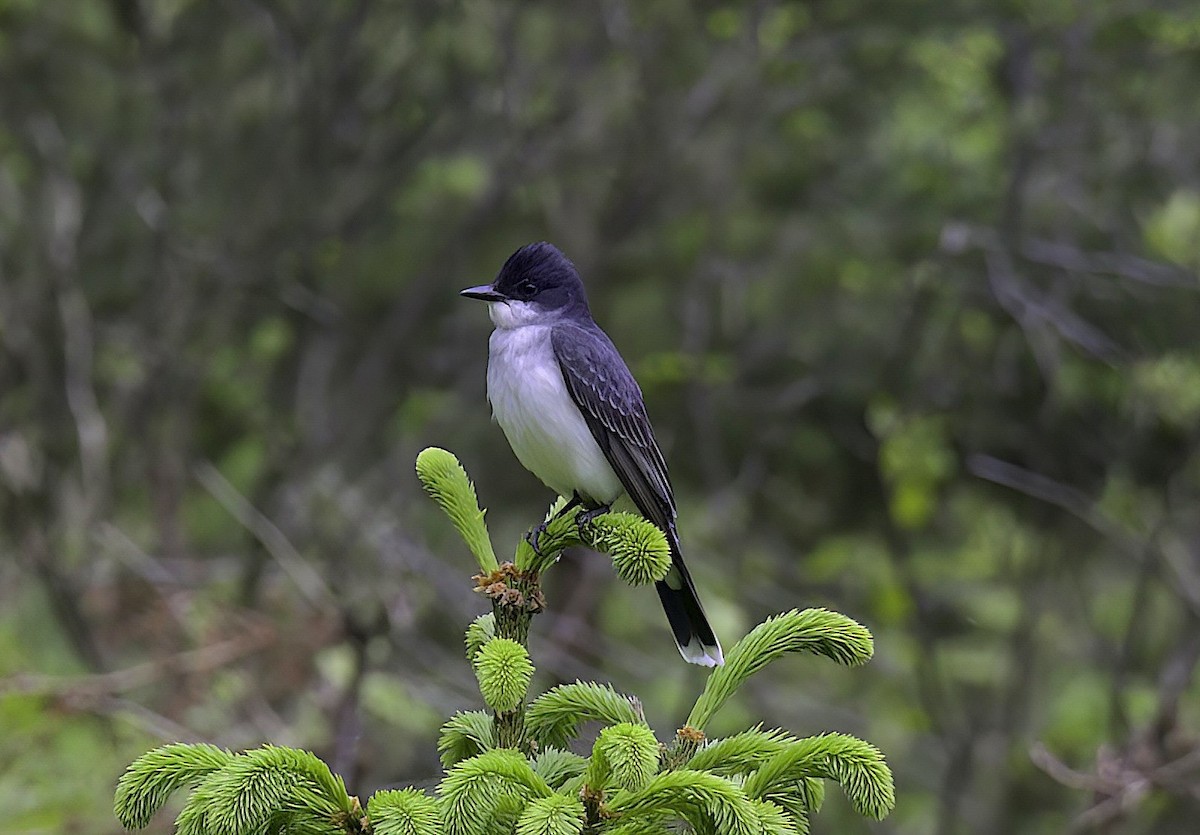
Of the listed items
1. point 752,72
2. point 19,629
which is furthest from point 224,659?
point 752,72

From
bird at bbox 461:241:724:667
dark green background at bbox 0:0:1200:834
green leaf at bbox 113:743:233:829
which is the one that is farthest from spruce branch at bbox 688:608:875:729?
dark green background at bbox 0:0:1200:834

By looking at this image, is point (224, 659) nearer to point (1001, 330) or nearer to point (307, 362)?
point (307, 362)

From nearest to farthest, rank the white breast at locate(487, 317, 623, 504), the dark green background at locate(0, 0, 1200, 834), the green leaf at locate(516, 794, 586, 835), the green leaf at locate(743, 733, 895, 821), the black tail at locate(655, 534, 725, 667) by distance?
the green leaf at locate(516, 794, 586, 835) < the green leaf at locate(743, 733, 895, 821) < the black tail at locate(655, 534, 725, 667) < the white breast at locate(487, 317, 623, 504) < the dark green background at locate(0, 0, 1200, 834)

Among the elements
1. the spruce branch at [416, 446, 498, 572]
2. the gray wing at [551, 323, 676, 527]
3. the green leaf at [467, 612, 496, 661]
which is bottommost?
the green leaf at [467, 612, 496, 661]

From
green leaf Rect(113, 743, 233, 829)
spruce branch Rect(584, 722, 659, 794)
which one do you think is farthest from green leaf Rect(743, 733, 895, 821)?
green leaf Rect(113, 743, 233, 829)

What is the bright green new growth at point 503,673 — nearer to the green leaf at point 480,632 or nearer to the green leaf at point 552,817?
the green leaf at point 552,817

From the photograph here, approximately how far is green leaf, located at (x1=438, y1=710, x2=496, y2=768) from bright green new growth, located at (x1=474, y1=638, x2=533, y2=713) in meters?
0.22

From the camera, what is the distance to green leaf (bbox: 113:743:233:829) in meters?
1.69

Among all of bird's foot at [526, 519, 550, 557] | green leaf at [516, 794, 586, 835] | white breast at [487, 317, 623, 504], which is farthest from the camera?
white breast at [487, 317, 623, 504]

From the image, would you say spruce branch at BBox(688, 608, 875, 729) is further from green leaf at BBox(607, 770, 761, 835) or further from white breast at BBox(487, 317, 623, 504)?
white breast at BBox(487, 317, 623, 504)

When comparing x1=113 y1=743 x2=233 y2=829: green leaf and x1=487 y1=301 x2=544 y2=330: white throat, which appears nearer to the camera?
x1=113 y1=743 x2=233 y2=829: green leaf

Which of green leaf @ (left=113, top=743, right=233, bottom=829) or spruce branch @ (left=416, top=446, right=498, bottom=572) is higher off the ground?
spruce branch @ (left=416, top=446, right=498, bottom=572)

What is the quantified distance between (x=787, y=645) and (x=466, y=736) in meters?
0.53

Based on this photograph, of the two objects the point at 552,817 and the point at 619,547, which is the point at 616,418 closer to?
the point at 619,547
